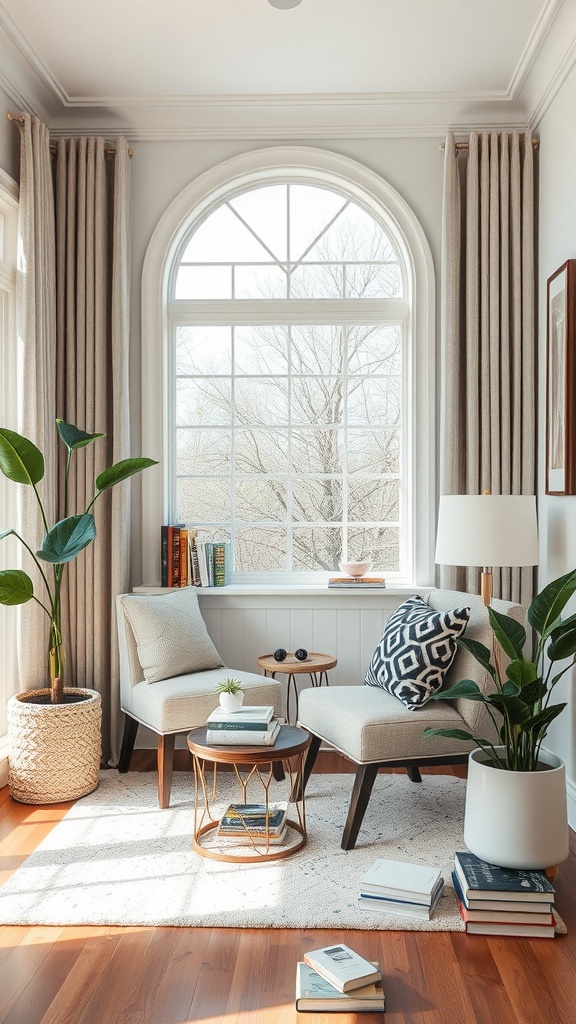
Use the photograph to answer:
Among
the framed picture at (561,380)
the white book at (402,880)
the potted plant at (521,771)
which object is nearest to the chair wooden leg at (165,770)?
the white book at (402,880)

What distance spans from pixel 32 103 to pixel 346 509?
2388 millimetres

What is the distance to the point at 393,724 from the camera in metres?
2.94

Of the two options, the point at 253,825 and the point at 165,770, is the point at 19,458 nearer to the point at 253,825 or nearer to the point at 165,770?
the point at 165,770

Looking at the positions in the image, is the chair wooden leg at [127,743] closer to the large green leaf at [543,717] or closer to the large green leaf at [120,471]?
the large green leaf at [120,471]

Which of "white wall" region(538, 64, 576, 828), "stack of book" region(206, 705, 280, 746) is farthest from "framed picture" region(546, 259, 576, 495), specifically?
"stack of book" region(206, 705, 280, 746)

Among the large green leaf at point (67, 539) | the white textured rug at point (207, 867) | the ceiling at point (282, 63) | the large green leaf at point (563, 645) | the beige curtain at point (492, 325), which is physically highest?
the ceiling at point (282, 63)

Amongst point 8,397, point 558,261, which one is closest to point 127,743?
point 8,397

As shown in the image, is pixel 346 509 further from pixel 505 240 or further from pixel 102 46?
pixel 102 46

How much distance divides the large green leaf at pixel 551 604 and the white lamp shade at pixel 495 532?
398 mm

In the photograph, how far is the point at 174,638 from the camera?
→ 12.0ft

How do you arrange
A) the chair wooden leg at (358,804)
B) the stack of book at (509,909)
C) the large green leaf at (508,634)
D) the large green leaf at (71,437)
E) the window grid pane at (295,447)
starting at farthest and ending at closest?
the window grid pane at (295,447) → the large green leaf at (71,437) → the chair wooden leg at (358,804) → the large green leaf at (508,634) → the stack of book at (509,909)

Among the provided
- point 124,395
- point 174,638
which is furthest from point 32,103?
point 174,638

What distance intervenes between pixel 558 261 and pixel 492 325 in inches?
18.1

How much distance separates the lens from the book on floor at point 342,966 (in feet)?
6.63
